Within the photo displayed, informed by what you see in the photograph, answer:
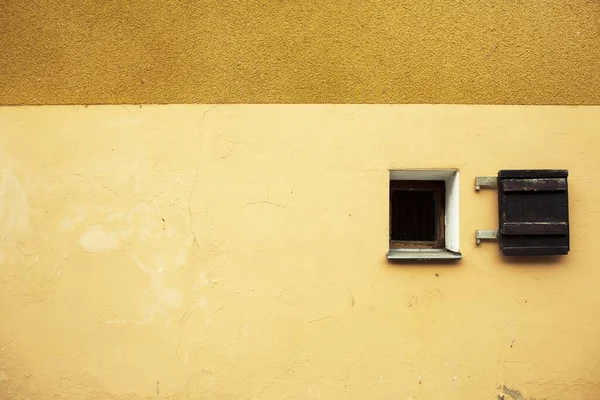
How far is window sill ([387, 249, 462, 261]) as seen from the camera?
9.42 feet

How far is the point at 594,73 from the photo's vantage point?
9.65ft

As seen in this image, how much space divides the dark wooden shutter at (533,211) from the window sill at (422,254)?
36 cm

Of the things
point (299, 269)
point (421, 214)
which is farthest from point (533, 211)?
Answer: point (299, 269)

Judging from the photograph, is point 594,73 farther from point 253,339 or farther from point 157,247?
point 157,247

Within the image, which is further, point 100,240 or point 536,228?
point 100,240

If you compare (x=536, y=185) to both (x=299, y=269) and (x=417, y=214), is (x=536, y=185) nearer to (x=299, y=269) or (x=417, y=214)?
(x=417, y=214)

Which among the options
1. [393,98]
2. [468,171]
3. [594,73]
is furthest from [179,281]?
[594,73]

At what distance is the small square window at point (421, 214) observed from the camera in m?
3.10

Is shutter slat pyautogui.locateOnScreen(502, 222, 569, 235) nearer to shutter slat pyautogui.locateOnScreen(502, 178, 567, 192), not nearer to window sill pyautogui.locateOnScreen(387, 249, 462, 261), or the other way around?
shutter slat pyautogui.locateOnScreen(502, 178, 567, 192)

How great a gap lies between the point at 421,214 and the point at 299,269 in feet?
3.61

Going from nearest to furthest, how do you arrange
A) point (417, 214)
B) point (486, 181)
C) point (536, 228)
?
point (536, 228), point (486, 181), point (417, 214)

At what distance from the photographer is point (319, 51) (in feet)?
9.75

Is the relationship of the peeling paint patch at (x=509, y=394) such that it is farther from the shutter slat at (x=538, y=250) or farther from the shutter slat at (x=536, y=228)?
the shutter slat at (x=536, y=228)

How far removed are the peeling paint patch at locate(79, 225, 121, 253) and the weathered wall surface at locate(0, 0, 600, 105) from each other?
0.99m
